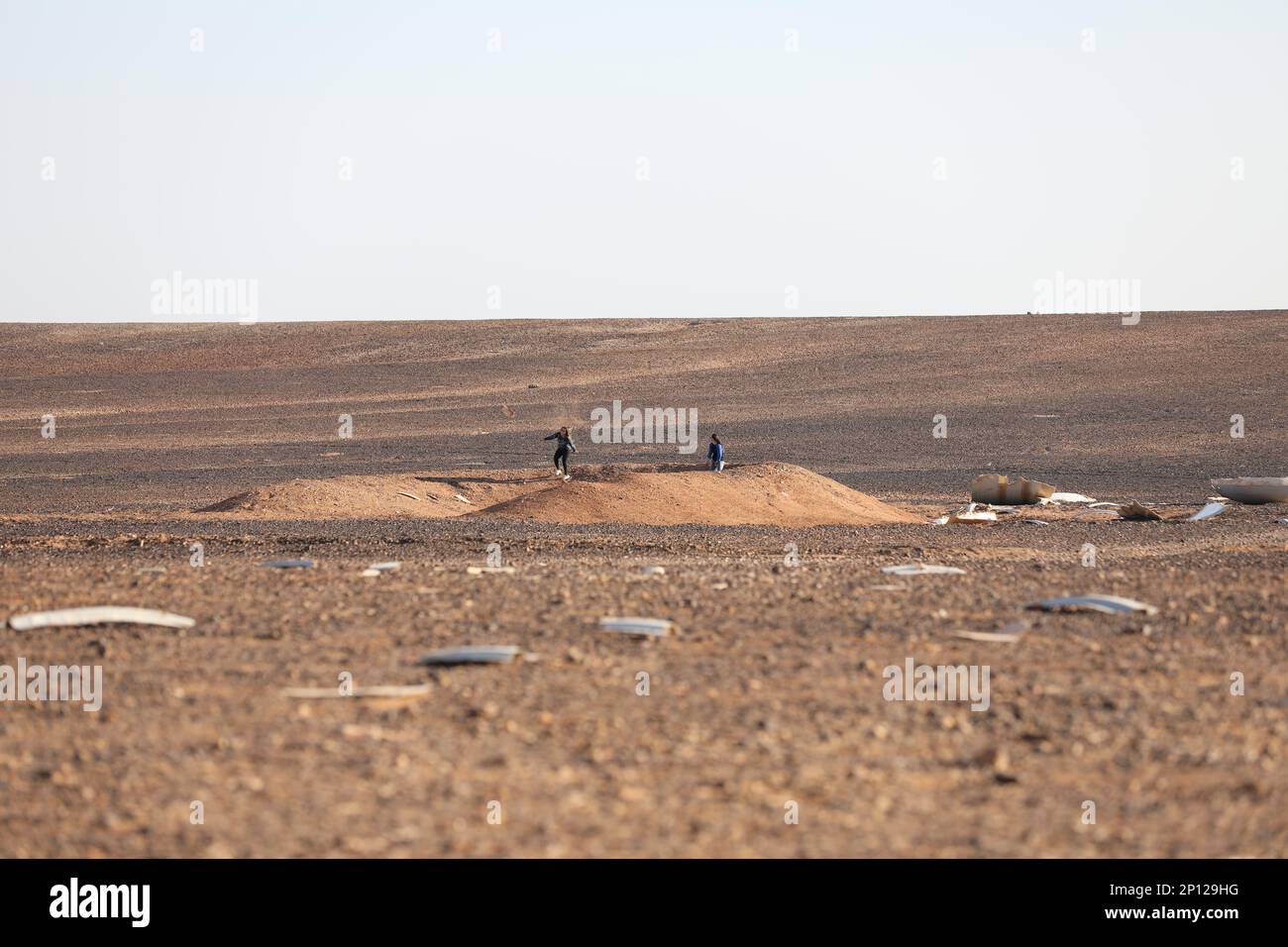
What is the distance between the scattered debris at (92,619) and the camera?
11.1 m

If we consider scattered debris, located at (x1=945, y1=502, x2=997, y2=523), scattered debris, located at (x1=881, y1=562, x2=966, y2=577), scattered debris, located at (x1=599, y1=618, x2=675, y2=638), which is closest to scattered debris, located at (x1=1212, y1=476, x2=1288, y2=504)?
scattered debris, located at (x1=945, y1=502, x2=997, y2=523)

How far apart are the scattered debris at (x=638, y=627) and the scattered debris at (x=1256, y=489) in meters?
19.8

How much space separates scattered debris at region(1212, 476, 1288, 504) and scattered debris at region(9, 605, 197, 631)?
866 inches

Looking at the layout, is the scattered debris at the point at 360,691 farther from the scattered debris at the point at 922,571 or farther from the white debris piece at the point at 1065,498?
the white debris piece at the point at 1065,498

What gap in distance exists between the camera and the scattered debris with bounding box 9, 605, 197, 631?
11.1 metres

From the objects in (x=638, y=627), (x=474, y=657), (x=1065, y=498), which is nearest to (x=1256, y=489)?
(x=1065, y=498)

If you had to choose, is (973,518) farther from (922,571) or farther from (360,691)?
(360,691)

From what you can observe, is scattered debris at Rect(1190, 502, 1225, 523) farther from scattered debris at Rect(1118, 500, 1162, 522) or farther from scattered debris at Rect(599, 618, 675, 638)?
scattered debris at Rect(599, 618, 675, 638)

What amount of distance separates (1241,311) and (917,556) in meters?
68.7

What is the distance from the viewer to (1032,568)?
→ 15.8 metres
